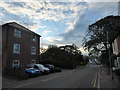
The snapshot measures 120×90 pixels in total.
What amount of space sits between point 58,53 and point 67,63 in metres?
14.5

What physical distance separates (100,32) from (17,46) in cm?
2545

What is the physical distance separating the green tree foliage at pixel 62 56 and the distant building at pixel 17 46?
11.1m

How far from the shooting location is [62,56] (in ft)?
199

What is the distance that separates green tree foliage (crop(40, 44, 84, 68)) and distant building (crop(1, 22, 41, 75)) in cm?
1110

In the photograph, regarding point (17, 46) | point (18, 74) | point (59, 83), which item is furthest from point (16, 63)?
point (59, 83)

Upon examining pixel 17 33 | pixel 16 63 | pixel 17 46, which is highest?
pixel 17 33

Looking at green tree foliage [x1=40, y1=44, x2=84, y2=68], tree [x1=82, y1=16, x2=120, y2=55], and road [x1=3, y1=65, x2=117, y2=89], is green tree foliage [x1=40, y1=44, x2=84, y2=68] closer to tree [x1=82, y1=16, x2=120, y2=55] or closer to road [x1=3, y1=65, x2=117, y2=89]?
tree [x1=82, y1=16, x2=120, y2=55]

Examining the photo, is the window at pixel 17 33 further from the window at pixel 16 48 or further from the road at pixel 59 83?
the road at pixel 59 83

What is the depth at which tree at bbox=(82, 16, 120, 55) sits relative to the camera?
40812mm

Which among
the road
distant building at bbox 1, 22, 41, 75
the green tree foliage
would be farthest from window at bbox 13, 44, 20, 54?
the green tree foliage

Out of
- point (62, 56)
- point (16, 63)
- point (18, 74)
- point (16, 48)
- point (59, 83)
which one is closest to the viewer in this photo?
point (59, 83)

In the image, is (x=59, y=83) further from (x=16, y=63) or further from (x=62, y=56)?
(x=62, y=56)

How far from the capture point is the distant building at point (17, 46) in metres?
26.1

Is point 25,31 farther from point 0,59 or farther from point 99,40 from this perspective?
point 99,40
